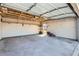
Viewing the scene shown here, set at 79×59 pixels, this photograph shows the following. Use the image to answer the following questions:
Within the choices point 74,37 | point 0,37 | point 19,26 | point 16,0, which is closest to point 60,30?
point 74,37

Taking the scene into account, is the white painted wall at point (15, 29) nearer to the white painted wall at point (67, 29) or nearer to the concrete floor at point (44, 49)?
the concrete floor at point (44, 49)

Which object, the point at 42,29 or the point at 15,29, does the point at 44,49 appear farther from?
the point at 15,29

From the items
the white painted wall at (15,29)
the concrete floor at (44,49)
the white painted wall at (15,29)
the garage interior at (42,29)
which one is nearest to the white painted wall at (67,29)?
the garage interior at (42,29)

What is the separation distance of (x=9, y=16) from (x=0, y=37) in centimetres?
106

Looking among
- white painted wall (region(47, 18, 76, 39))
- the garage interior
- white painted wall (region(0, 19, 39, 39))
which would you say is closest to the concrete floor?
the garage interior

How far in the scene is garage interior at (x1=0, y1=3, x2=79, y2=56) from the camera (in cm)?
199

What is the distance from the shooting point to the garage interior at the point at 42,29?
6.54 feet

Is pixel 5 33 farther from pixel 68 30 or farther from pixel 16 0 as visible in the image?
pixel 16 0

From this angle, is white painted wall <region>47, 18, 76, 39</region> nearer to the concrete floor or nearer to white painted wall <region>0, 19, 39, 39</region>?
the concrete floor

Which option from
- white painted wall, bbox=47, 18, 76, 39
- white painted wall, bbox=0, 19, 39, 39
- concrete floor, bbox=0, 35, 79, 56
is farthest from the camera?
white painted wall, bbox=0, 19, 39, 39

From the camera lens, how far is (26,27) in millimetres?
5582

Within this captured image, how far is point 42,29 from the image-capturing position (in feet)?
7.32

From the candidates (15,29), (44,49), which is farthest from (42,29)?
(15,29)

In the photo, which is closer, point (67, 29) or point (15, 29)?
point (67, 29)
